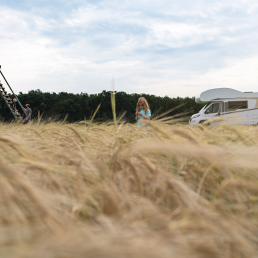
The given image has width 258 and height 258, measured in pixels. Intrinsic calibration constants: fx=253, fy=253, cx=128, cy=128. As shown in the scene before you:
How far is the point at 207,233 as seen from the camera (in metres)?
0.69

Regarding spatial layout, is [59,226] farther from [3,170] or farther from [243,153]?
[243,153]

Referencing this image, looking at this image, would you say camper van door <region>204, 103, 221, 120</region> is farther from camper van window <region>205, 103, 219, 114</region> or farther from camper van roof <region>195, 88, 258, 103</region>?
camper van roof <region>195, 88, 258, 103</region>

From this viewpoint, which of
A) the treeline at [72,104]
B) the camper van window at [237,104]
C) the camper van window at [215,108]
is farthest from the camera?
the treeline at [72,104]

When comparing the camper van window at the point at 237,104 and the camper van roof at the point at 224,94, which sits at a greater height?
the camper van roof at the point at 224,94

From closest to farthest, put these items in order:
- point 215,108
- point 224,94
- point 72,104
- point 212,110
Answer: point 224,94 < point 215,108 < point 212,110 < point 72,104

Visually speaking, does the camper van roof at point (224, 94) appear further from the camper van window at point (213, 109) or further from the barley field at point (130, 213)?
the barley field at point (130, 213)

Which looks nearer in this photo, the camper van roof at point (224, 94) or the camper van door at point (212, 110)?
the camper van roof at point (224, 94)

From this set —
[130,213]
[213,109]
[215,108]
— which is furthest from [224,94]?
[130,213]

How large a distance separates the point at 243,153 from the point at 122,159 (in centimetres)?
48

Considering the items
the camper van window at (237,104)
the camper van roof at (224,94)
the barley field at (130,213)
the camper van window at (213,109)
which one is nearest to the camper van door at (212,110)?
the camper van window at (213,109)

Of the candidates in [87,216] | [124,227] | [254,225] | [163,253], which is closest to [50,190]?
[87,216]

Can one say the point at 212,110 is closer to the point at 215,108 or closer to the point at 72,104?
the point at 215,108

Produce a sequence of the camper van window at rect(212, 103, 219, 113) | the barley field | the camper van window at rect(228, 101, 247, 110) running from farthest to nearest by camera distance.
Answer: the camper van window at rect(212, 103, 219, 113) → the camper van window at rect(228, 101, 247, 110) → the barley field

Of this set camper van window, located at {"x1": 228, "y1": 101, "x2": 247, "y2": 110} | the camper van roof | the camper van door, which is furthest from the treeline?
camper van window, located at {"x1": 228, "y1": 101, "x2": 247, "y2": 110}
